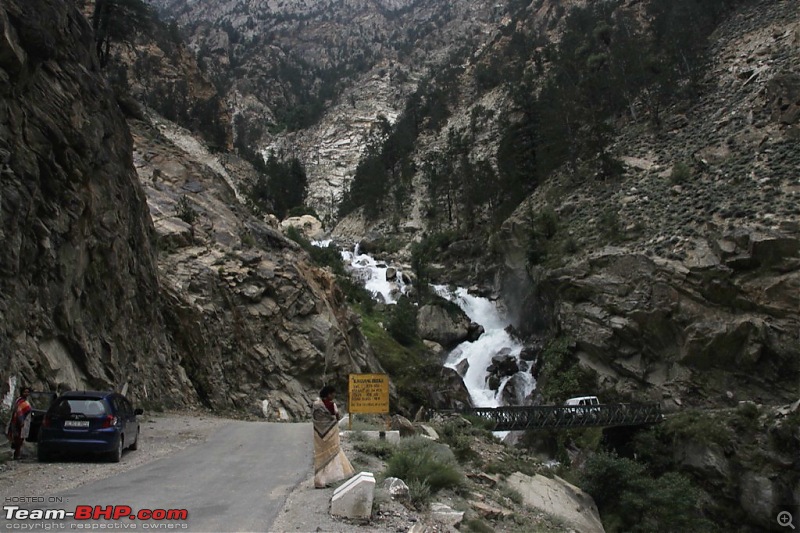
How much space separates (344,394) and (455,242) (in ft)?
107

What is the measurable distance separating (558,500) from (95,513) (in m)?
12.6

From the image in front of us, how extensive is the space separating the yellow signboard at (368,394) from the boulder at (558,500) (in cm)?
397

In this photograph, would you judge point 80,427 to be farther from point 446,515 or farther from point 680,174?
point 680,174

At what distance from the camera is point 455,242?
5828 cm

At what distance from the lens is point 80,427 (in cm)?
978

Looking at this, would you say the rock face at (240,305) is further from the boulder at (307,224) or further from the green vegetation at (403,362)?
the boulder at (307,224)

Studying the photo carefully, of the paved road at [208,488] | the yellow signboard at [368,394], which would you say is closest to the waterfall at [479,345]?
the yellow signboard at [368,394]

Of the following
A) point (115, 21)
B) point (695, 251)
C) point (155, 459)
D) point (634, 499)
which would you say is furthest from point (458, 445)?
point (115, 21)

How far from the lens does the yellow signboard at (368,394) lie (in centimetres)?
1230

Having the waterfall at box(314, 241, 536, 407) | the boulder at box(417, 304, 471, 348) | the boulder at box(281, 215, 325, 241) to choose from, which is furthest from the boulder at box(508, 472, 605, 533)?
the boulder at box(281, 215, 325, 241)

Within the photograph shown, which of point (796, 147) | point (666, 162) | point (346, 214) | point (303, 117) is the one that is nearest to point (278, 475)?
point (796, 147)

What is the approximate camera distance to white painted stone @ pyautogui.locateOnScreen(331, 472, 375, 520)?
21.6ft

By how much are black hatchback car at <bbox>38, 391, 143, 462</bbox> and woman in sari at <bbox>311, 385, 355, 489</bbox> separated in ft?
14.6

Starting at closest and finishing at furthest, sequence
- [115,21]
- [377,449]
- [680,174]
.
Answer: [377,449], [115,21], [680,174]
